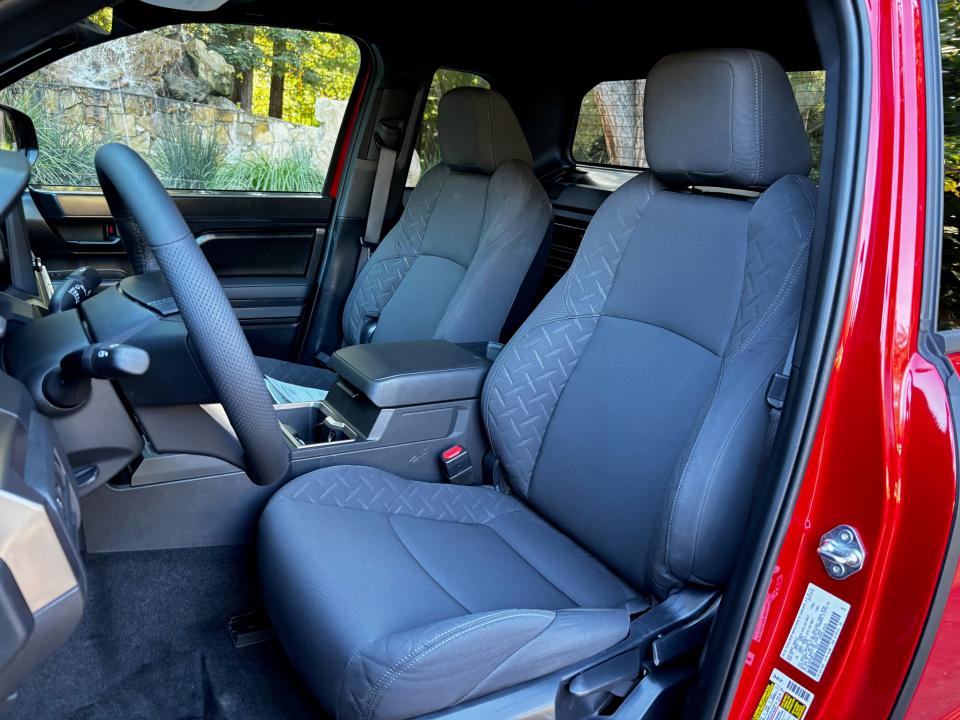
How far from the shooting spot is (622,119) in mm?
2859

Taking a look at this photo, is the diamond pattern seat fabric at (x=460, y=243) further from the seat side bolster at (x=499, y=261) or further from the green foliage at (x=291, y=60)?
the green foliage at (x=291, y=60)

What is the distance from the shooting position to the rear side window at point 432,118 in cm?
307

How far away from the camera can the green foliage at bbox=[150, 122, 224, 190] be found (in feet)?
9.25

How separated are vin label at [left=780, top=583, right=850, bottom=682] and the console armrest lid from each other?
97 centimetres

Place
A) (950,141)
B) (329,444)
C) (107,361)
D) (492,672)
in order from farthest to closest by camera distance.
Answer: (329,444), (492,672), (950,141), (107,361)

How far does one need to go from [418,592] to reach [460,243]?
4.63 ft

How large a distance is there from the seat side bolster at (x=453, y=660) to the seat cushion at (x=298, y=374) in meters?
1.41

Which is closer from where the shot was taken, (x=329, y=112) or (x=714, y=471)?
(x=714, y=471)

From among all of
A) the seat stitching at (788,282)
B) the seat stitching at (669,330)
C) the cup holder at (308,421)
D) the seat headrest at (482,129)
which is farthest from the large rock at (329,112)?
the seat stitching at (788,282)

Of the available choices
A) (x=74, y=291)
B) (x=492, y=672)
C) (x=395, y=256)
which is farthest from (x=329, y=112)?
(x=492, y=672)

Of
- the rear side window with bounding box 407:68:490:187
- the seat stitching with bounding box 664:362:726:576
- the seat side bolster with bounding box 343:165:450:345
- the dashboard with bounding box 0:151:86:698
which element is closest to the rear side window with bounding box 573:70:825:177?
the rear side window with bounding box 407:68:490:187

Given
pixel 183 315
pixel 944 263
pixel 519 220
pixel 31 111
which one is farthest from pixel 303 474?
pixel 31 111

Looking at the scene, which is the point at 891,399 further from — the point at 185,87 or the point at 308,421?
the point at 185,87

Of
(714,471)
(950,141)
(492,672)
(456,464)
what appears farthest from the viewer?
(456,464)
